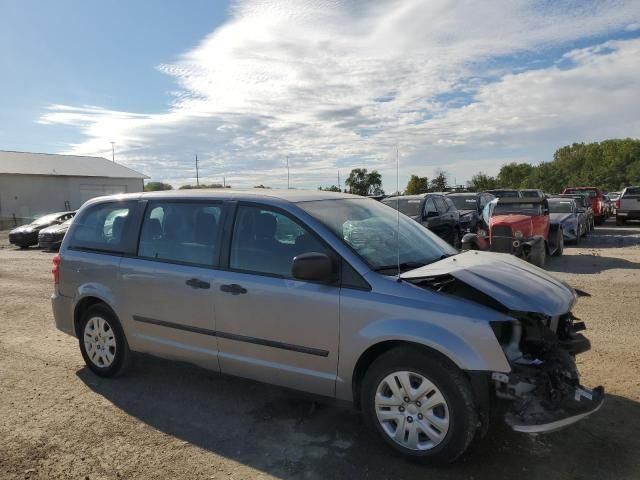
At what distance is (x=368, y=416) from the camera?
3.49m

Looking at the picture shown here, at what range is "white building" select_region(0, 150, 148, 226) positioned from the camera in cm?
3784

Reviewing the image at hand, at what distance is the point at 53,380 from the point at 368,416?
338 centimetres

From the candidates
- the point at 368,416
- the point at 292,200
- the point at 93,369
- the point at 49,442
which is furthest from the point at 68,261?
the point at 368,416

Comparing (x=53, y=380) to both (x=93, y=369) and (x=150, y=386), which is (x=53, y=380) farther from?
(x=150, y=386)

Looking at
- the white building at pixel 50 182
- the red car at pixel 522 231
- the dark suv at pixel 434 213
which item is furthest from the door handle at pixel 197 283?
the white building at pixel 50 182

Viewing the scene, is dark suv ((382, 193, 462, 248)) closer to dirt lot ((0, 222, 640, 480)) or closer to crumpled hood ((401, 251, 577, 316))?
dirt lot ((0, 222, 640, 480))

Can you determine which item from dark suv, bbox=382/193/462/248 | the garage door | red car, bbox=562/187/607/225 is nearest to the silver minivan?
dark suv, bbox=382/193/462/248

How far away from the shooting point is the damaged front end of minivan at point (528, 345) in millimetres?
3137

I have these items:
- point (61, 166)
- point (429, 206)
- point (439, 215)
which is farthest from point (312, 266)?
point (61, 166)

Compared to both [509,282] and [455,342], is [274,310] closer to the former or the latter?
[455,342]

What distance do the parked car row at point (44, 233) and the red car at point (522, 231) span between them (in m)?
14.8

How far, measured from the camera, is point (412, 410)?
3.32m

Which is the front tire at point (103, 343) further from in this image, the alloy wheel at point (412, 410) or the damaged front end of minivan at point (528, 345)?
the damaged front end of minivan at point (528, 345)

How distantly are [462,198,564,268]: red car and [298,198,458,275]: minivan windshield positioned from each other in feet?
16.7
